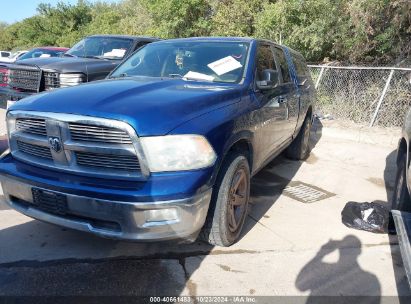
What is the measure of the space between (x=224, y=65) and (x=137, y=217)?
194 centimetres

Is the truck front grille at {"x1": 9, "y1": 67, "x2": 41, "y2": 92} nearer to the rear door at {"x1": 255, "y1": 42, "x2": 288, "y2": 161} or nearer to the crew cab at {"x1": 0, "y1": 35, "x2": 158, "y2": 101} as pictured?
the crew cab at {"x1": 0, "y1": 35, "x2": 158, "y2": 101}

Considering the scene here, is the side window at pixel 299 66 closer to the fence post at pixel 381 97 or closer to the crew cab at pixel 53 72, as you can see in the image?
the fence post at pixel 381 97

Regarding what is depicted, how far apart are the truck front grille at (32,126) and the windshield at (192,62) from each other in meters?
1.41

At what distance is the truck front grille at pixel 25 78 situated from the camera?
665 centimetres

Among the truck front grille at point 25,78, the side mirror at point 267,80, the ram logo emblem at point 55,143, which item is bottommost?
the truck front grille at point 25,78

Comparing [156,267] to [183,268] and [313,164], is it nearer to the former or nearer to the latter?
[183,268]

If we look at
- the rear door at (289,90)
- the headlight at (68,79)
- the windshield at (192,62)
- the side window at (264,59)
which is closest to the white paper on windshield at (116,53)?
the headlight at (68,79)

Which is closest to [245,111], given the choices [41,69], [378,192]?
[378,192]

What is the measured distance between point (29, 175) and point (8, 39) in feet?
190

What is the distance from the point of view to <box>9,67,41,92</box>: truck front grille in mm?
6652

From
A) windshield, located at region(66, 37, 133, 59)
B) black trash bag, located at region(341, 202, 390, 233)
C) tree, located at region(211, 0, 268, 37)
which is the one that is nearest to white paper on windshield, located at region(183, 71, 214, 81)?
black trash bag, located at region(341, 202, 390, 233)

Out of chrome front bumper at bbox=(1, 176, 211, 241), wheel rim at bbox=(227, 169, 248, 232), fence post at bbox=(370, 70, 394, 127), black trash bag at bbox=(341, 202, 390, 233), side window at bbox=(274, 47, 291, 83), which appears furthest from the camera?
fence post at bbox=(370, 70, 394, 127)

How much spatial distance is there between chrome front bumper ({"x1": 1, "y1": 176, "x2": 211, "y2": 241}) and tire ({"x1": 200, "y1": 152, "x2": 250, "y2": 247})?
285 millimetres

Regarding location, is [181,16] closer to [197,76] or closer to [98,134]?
[197,76]
